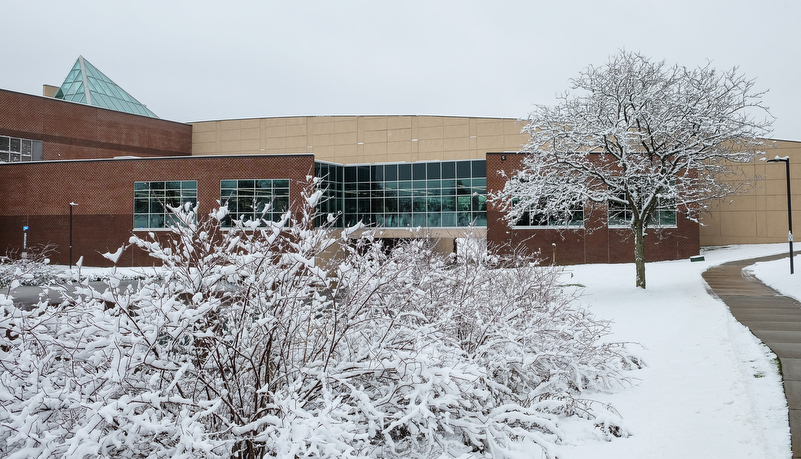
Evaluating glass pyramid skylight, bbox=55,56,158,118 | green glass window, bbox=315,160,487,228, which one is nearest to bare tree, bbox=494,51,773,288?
green glass window, bbox=315,160,487,228

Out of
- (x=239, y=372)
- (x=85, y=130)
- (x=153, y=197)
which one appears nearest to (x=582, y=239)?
(x=153, y=197)

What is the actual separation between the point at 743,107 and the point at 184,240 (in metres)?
18.5

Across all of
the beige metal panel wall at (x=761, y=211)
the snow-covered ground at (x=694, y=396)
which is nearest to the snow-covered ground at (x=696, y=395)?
the snow-covered ground at (x=694, y=396)

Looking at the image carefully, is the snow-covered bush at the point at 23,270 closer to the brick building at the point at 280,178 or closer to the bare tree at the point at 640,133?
the brick building at the point at 280,178

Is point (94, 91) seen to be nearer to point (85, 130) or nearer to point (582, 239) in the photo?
point (85, 130)

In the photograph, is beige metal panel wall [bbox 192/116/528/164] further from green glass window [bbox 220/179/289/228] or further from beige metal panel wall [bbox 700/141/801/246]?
beige metal panel wall [bbox 700/141/801/246]

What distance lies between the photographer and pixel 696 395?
7.64 m

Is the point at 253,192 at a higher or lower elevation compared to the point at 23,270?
higher

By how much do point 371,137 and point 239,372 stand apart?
151 feet

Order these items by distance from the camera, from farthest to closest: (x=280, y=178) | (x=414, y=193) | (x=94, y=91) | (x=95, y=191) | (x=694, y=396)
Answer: (x=94, y=91)
(x=414, y=193)
(x=95, y=191)
(x=280, y=178)
(x=694, y=396)

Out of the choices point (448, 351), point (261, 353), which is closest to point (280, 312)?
point (261, 353)

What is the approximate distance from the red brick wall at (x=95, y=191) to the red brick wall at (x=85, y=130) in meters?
4.01

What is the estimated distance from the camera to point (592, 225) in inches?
1395

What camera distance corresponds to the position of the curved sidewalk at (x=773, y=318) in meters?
6.88
